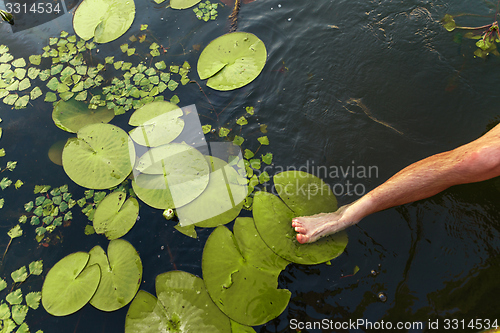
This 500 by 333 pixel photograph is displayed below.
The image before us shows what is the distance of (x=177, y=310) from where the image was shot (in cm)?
211

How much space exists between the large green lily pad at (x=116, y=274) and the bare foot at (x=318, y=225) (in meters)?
1.49

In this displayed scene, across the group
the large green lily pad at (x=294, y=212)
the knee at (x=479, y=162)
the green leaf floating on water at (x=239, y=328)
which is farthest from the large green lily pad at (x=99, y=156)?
the knee at (x=479, y=162)

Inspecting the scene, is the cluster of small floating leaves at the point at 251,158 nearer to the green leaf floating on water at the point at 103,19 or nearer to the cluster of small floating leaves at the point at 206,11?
the cluster of small floating leaves at the point at 206,11

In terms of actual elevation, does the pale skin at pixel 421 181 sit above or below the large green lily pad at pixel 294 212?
above

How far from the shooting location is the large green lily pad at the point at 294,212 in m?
2.28

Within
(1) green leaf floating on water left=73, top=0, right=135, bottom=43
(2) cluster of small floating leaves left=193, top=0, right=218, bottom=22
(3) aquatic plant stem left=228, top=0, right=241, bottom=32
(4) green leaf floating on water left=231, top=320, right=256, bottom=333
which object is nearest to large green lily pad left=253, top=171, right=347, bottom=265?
(4) green leaf floating on water left=231, top=320, right=256, bottom=333

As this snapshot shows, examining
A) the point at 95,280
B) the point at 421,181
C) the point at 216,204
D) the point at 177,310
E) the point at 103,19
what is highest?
the point at 421,181

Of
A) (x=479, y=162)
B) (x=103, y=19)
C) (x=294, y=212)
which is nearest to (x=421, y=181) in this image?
(x=479, y=162)

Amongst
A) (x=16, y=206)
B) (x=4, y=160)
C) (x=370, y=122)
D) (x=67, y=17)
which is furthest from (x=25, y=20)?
(x=370, y=122)

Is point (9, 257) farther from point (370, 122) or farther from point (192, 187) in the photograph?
point (370, 122)

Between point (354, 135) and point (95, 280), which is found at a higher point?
point (354, 135)

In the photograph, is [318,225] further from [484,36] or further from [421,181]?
[484,36]

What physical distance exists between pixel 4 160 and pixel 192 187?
2.40 meters

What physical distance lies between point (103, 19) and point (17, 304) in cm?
361
